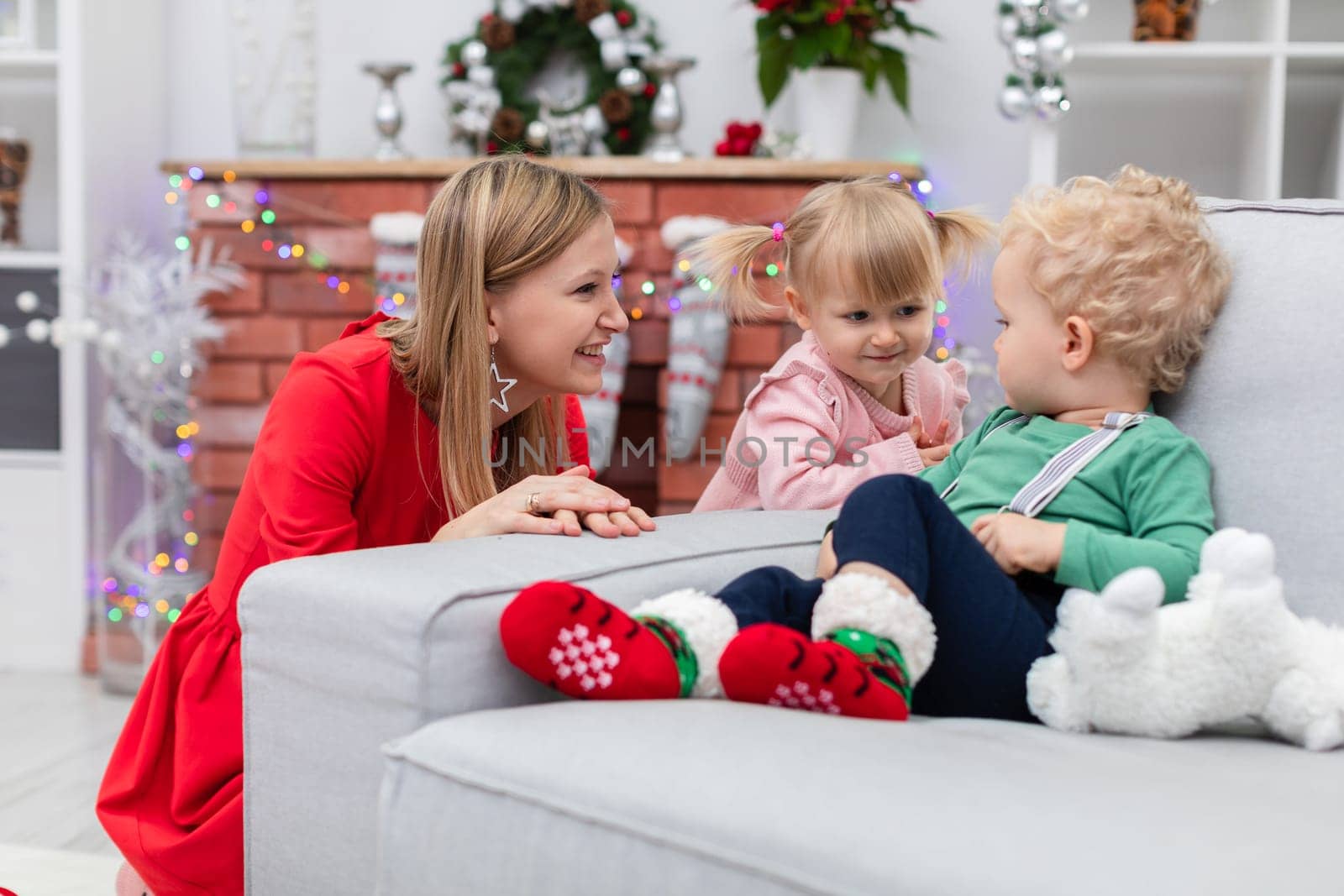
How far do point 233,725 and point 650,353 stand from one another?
1526 millimetres

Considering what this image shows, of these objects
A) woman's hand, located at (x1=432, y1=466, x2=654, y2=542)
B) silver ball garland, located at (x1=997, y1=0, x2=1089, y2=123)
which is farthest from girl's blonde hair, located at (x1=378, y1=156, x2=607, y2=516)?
silver ball garland, located at (x1=997, y1=0, x2=1089, y2=123)

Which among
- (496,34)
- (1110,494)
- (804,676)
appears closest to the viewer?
(804,676)

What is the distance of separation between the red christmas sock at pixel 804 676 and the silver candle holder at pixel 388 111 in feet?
6.75

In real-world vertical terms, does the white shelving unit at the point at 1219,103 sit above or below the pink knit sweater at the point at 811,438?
above

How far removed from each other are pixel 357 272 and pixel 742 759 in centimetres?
214

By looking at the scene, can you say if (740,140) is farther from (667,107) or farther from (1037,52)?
(1037,52)

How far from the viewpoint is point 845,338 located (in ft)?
5.08

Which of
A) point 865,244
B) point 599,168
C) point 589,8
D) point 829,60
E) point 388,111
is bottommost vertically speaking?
point 865,244

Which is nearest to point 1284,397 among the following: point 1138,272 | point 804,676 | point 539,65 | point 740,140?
point 1138,272

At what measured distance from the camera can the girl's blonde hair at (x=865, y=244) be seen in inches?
60.4

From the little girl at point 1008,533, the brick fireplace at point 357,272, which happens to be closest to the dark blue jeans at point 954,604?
the little girl at point 1008,533

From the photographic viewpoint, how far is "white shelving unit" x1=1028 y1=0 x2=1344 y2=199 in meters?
2.54

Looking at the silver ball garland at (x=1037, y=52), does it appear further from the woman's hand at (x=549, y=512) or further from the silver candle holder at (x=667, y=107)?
the woman's hand at (x=549, y=512)

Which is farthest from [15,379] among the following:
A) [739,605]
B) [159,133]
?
[739,605]
